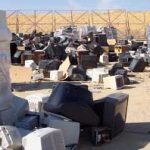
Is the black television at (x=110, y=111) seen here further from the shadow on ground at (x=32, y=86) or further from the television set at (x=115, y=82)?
the shadow on ground at (x=32, y=86)

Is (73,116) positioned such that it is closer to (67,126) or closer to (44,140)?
(67,126)

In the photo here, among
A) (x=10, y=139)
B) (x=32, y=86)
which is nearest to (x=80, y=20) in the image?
(x=32, y=86)

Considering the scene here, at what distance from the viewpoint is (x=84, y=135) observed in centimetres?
808

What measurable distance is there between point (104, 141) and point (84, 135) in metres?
0.37

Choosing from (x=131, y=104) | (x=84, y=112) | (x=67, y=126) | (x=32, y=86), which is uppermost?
(x=84, y=112)

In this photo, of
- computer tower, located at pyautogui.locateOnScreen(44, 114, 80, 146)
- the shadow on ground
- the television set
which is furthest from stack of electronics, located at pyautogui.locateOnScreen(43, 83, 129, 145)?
the shadow on ground

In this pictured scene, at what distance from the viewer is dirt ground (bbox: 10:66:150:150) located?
25.5ft

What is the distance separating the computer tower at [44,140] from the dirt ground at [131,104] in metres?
1.19

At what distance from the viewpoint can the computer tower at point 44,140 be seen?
6133 millimetres

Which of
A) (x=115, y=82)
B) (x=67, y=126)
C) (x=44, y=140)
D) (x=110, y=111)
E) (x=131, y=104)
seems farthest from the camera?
(x=115, y=82)

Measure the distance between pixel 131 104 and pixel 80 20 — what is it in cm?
4636

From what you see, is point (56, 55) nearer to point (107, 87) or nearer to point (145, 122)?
point (107, 87)

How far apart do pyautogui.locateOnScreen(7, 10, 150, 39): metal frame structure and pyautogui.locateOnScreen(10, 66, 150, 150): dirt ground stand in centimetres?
3584

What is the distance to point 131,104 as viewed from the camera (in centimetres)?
1124
